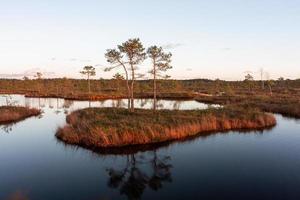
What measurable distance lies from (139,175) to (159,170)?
58.2 inches

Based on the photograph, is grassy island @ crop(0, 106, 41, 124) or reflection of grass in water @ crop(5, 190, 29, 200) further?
grassy island @ crop(0, 106, 41, 124)

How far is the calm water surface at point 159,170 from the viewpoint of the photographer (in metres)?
15.2

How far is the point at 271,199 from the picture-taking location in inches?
564

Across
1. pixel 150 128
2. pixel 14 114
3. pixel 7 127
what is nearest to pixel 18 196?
pixel 150 128

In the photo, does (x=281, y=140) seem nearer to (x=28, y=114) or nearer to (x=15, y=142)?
(x=15, y=142)

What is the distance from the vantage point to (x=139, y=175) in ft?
59.9

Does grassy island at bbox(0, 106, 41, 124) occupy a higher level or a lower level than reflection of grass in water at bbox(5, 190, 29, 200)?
higher

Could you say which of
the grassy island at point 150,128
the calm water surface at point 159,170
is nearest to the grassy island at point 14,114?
the calm water surface at point 159,170

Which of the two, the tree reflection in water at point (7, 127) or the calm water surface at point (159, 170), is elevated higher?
the tree reflection in water at point (7, 127)

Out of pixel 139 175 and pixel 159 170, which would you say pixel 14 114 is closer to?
pixel 139 175

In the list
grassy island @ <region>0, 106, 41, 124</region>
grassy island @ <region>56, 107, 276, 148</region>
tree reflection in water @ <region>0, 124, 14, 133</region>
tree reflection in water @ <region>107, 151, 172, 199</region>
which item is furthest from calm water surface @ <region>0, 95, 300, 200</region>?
grassy island @ <region>0, 106, 41, 124</region>

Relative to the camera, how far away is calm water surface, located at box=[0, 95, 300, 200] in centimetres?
1522

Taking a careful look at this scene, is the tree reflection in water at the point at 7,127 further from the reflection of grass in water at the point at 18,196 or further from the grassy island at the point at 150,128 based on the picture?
the reflection of grass in water at the point at 18,196

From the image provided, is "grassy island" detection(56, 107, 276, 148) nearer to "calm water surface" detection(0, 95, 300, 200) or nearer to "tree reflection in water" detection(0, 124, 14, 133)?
"calm water surface" detection(0, 95, 300, 200)
